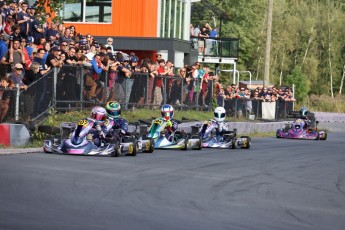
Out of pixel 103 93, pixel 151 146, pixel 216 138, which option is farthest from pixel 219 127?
pixel 151 146

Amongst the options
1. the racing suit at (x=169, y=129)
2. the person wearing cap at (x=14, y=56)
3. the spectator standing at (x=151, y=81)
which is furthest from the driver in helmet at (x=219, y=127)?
the spectator standing at (x=151, y=81)

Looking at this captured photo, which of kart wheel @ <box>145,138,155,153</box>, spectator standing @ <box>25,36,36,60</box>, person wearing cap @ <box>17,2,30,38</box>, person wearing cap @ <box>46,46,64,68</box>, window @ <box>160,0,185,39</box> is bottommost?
kart wheel @ <box>145,138,155,153</box>

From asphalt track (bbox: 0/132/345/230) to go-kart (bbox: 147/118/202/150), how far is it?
1.47 meters

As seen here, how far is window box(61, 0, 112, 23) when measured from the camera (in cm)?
4203

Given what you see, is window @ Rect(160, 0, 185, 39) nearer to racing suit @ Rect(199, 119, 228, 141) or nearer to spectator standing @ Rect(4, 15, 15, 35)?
racing suit @ Rect(199, 119, 228, 141)

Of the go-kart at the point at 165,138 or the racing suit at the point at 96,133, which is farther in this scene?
the go-kart at the point at 165,138

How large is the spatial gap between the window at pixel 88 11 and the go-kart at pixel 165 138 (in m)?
19.2

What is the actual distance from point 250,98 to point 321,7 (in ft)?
192

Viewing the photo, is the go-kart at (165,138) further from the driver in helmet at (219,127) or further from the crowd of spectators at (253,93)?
the crowd of spectators at (253,93)

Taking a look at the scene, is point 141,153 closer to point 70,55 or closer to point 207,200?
point 70,55

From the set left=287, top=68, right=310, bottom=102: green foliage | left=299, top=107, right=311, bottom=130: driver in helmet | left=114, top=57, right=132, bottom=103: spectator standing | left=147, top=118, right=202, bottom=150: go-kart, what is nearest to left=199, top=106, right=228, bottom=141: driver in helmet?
left=147, top=118, right=202, bottom=150: go-kart

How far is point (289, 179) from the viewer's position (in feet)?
56.2

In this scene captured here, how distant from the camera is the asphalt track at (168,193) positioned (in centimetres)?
1114

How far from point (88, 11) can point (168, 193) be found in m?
29.1
